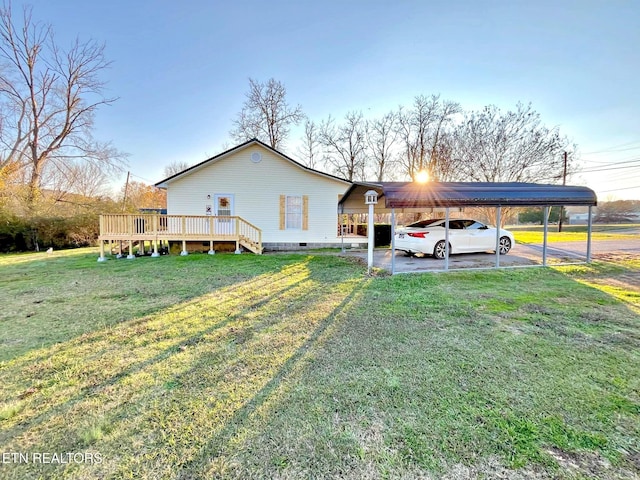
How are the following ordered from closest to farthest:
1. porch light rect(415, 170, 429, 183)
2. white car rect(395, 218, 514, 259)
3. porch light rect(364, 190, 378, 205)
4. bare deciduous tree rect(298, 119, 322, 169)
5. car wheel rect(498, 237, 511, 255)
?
porch light rect(364, 190, 378, 205) < white car rect(395, 218, 514, 259) < car wheel rect(498, 237, 511, 255) < porch light rect(415, 170, 429, 183) < bare deciduous tree rect(298, 119, 322, 169)

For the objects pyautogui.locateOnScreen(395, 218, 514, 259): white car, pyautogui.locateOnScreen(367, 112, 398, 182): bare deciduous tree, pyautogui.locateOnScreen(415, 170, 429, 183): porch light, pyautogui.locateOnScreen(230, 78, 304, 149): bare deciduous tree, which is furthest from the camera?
pyautogui.locateOnScreen(367, 112, 398, 182): bare deciduous tree

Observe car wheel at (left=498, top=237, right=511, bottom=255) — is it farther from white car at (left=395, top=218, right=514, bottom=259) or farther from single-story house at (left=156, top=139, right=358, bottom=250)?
single-story house at (left=156, top=139, right=358, bottom=250)

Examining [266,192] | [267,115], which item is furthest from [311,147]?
[266,192]

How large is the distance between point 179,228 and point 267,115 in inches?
696

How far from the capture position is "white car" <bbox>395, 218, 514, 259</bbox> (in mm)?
10078

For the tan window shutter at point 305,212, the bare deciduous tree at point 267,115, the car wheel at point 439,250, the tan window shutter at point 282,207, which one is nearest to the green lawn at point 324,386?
the car wheel at point 439,250

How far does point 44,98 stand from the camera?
65.5 feet

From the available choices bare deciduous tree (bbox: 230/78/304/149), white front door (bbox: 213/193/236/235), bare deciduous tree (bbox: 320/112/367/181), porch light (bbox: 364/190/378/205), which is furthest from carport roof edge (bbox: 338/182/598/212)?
bare deciduous tree (bbox: 320/112/367/181)

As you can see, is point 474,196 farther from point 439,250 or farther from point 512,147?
point 512,147

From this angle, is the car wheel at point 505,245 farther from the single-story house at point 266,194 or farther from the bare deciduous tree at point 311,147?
the bare deciduous tree at point 311,147

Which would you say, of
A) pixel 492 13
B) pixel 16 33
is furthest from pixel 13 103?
pixel 492 13

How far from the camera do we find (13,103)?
1928 cm

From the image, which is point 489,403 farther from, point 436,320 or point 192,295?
point 192,295
